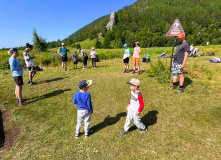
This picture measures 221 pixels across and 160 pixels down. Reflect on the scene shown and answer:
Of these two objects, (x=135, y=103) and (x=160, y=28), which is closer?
(x=135, y=103)

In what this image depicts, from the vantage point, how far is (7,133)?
4148mm

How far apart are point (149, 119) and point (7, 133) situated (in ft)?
15.3

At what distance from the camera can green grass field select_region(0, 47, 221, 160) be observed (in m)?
3.26

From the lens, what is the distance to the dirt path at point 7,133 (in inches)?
143

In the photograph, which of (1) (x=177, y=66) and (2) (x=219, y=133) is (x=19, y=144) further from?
(1) (x=177, y=66)

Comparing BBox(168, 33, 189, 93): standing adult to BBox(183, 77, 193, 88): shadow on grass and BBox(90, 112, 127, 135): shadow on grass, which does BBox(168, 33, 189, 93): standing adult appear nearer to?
BBox(183, 77, 193, 88): shadow on grass

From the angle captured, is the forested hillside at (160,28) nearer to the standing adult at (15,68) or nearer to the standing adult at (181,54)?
the standing adult at (181,54)

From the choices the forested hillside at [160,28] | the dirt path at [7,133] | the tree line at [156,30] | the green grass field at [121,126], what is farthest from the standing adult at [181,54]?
the forested hillside at [160,28]

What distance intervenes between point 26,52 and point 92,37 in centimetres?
11837

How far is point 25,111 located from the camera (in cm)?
535

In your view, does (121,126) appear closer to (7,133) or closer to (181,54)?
(7,133)

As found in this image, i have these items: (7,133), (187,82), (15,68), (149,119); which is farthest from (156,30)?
(7,133)

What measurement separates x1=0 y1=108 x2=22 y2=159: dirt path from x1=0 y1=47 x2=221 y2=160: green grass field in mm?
168

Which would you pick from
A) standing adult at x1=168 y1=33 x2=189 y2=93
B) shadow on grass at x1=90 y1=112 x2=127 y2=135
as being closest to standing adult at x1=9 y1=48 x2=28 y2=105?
shadow on grass at x1=90 y1=112 x2=127 y2=135
